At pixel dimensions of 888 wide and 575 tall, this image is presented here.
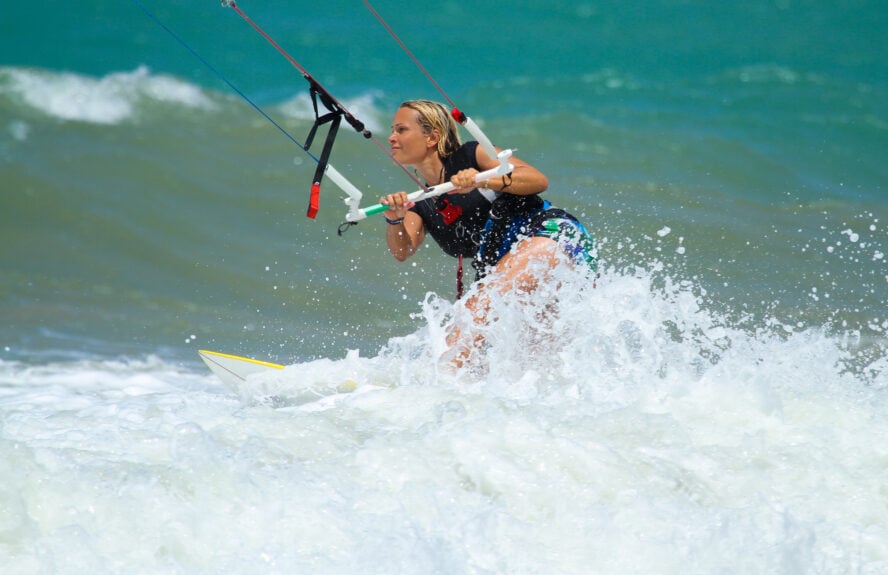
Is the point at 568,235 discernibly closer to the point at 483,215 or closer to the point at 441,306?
the point at 483,215

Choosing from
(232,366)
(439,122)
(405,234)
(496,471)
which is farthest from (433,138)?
(496,471)

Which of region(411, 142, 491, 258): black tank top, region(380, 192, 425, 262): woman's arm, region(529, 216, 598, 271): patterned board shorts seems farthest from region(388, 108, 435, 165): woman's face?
region(529, 216, 598, 271): patterned board shorts

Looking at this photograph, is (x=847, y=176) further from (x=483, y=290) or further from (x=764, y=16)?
(x=483, y=290)

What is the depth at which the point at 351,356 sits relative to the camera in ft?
12.7

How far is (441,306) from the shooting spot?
4.00 meters

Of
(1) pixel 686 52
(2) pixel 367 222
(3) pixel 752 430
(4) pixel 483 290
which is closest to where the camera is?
(3) pixel 752 430

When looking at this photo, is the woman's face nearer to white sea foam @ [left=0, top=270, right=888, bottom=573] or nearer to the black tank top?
the black tank top

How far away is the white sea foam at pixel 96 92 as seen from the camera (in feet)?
31.0

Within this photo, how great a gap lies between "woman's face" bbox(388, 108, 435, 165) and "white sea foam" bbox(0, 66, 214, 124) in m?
6.28

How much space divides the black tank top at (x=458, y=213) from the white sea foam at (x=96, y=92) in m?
6.25

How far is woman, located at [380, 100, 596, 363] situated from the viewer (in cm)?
377

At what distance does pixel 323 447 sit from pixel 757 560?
3.78ft

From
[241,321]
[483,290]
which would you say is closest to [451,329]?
[483,290]

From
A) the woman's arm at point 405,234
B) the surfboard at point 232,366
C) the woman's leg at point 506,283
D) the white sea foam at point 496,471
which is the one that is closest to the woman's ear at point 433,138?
the woman's arm at point 405,234
